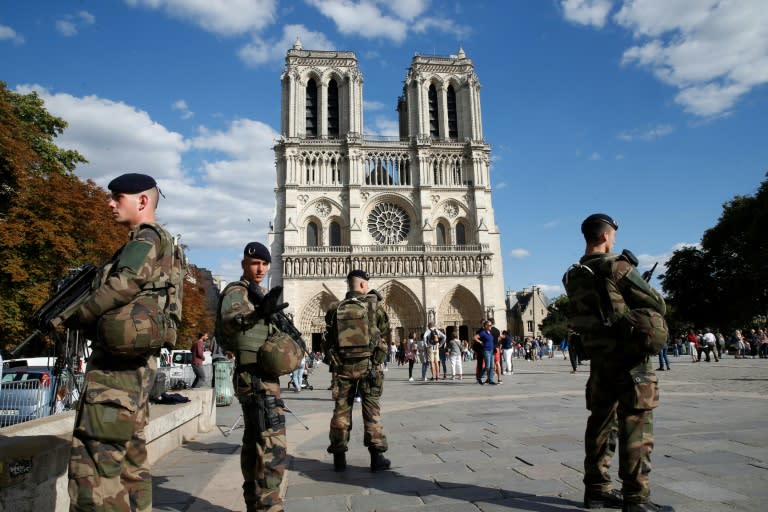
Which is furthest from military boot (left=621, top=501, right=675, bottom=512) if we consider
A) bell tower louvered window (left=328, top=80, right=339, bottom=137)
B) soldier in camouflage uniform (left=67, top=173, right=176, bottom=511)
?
bell tower louvered window (left=328, top=80, right=339, bottom=137)

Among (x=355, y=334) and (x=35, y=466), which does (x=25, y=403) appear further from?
(x=35, y=466)

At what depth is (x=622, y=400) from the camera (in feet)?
9.81

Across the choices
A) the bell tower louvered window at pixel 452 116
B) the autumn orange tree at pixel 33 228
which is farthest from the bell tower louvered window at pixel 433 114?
the autumn orange tree at pixel 33 228

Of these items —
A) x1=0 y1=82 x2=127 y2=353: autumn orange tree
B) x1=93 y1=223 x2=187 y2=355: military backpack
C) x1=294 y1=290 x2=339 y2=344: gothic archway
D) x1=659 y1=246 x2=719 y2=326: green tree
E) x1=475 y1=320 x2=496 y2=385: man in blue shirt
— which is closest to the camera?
x1=93 y1=223 x2=187 y2=355: military backpack

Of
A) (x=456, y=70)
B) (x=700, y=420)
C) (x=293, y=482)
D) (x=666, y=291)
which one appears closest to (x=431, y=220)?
(x=456, y=70)

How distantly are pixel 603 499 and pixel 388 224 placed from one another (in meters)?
33.7

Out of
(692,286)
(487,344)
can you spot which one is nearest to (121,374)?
(487,344)

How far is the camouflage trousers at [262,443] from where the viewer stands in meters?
2.84

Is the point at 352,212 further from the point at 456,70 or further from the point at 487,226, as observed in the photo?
the point at 456,70

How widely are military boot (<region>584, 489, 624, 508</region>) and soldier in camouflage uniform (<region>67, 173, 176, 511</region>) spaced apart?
238 centimetres

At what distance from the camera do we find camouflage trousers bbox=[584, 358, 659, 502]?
9.36ft

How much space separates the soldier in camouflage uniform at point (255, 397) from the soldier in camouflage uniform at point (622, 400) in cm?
180

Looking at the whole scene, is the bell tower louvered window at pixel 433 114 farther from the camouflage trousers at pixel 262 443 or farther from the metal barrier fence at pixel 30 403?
the camouflage trousers at pixel 262 443

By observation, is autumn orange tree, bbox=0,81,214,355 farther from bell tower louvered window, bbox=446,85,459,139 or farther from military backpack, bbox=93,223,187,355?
bell tower louvered window, bbox=446,85,459,139
